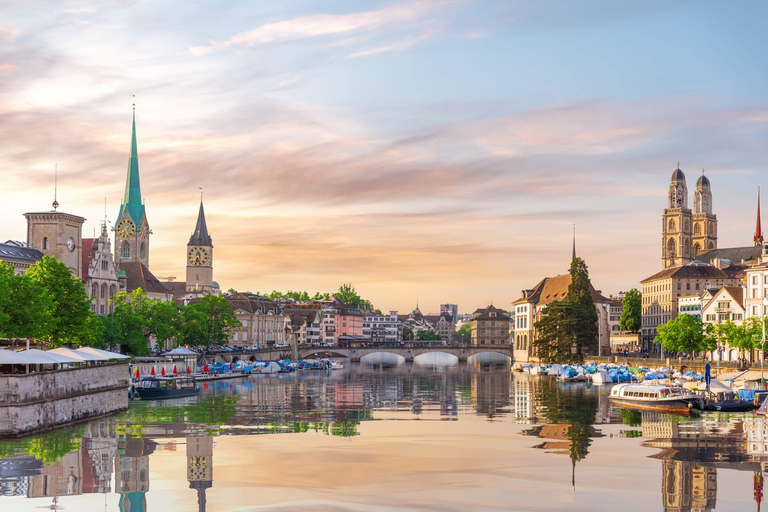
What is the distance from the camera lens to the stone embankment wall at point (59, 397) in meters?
47.8

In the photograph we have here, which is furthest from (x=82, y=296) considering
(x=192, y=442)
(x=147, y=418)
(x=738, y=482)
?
(x=738, y=482)

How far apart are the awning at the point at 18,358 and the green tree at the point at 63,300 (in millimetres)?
23713

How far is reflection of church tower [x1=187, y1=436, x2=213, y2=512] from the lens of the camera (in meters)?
36.3

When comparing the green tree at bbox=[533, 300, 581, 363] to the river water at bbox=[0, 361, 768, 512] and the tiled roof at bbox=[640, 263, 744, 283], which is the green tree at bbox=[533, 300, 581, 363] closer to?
the tiled roof at bbox=[640, 263, 744, 283]

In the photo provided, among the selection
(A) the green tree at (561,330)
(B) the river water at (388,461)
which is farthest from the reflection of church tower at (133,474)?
(A) the green tree at (561,330)

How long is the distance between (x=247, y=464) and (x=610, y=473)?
592 inches

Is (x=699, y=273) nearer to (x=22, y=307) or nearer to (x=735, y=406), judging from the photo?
(x=735, y=406)

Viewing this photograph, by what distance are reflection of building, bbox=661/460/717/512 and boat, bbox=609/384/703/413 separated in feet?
96.4

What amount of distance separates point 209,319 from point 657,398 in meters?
89.7

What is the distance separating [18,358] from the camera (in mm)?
51812

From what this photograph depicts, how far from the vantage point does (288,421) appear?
62.8 meters

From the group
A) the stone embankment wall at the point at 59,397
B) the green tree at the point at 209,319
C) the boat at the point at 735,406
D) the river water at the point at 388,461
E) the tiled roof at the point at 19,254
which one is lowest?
the river water at the point at 388,461

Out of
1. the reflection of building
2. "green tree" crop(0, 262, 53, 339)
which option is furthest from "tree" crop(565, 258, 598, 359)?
the reflection of building

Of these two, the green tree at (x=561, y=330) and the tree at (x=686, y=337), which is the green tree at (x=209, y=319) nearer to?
the green tree at (x=561, y=330)
